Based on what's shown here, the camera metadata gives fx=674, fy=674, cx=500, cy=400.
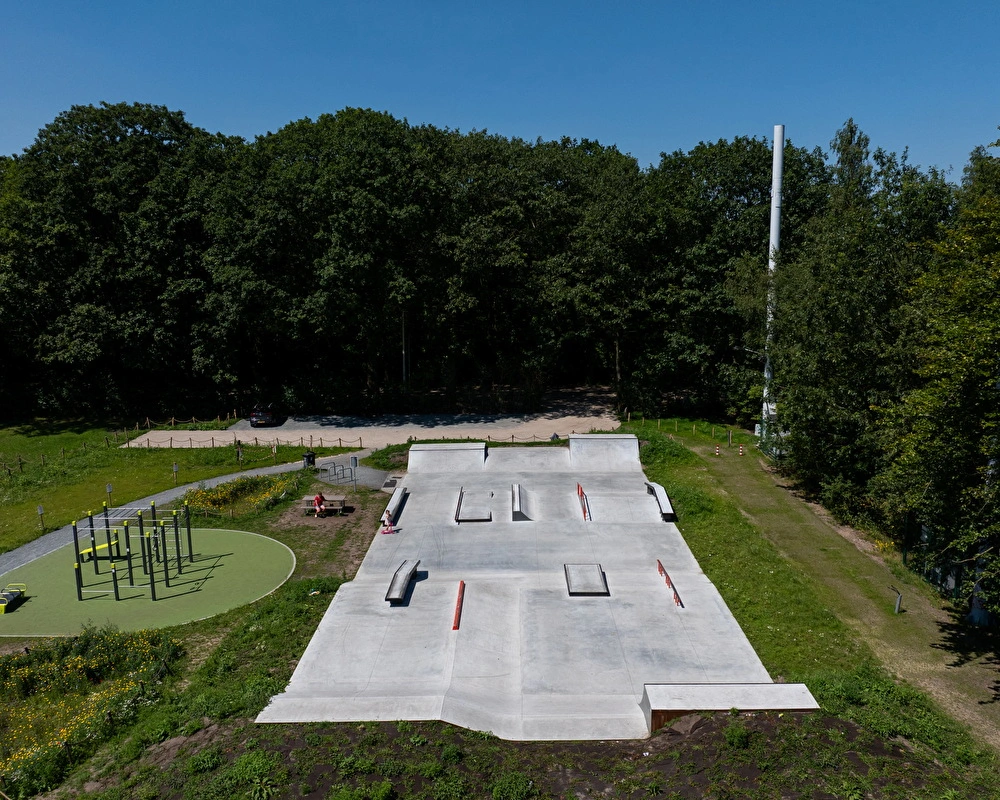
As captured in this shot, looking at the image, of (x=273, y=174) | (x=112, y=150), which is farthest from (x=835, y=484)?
(x=112, y=150)

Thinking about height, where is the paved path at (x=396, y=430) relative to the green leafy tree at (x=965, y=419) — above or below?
below

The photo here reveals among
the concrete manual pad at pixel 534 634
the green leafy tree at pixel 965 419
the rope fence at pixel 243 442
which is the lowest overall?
the concrete manual pad at pixel 534 634

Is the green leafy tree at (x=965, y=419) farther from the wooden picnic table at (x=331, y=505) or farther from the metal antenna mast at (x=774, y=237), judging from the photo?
the wooden picnic table at (x=331, y=505)

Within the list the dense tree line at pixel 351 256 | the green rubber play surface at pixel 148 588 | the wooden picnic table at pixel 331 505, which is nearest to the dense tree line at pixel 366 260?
the dense tree line at pixel 351 256

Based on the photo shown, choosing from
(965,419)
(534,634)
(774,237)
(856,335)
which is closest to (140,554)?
(534,634)

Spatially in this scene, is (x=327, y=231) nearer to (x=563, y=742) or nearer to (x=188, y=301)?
(x=188, y=301)

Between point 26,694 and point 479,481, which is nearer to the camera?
point 26,694
